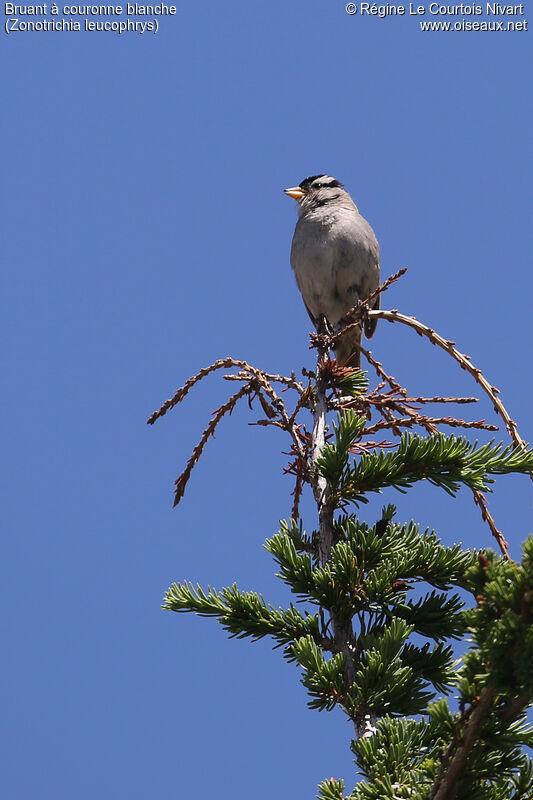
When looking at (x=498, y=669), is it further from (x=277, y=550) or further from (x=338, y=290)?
(x=338, y=290)

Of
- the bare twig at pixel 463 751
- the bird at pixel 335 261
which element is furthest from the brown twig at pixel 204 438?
the bird at pixel 335 261

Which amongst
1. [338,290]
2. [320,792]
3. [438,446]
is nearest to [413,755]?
[320,792]

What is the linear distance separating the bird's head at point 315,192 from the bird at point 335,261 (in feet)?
0.88

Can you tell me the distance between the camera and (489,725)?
63.9 inches

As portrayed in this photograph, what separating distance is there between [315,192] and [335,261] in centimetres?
110

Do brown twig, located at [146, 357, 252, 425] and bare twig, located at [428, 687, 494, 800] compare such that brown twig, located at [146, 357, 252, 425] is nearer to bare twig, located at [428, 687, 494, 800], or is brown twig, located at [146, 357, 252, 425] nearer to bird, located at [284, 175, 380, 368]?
bare twig, located at [428, 687, 494, 800]

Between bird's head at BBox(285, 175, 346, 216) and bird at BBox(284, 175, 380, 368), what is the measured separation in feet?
0.88

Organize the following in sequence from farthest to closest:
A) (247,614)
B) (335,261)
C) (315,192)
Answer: (315,192) → (335,261) → (247,614)

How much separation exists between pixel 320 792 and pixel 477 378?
1361 millimetres

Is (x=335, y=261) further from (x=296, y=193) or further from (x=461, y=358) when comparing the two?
(x=461, y=358)

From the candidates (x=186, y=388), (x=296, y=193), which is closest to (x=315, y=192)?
(x=296, y=193)

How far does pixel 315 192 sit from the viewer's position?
6.75 meters

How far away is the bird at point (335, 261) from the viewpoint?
19.4ft

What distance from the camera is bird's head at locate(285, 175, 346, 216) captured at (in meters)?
6.61
